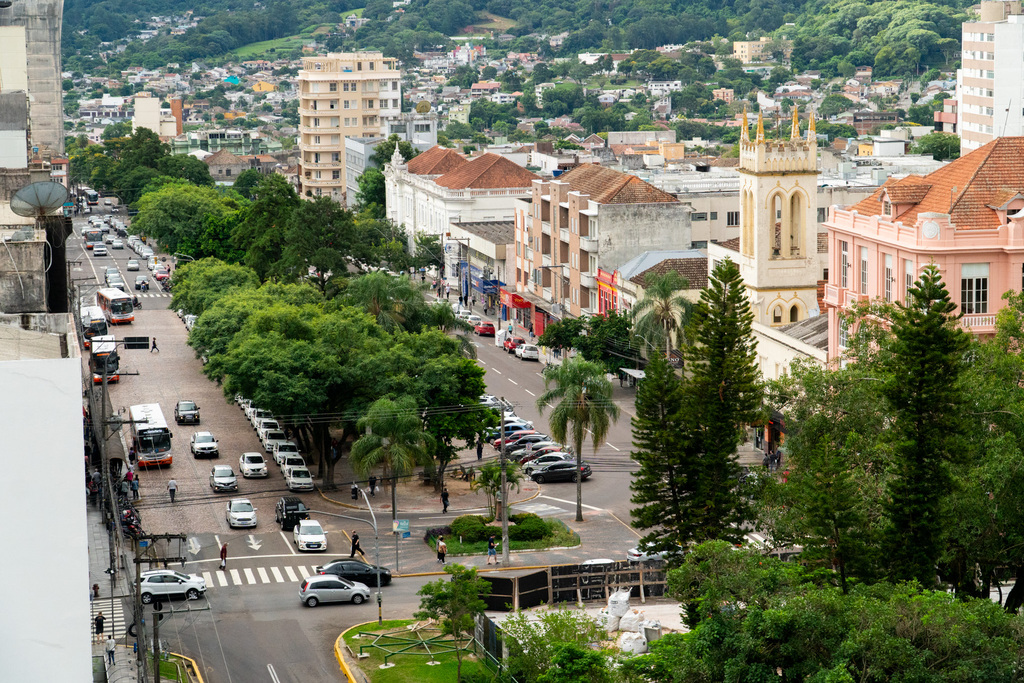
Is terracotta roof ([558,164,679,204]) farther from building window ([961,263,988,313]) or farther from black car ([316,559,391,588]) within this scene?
black car ([316,559,391,588])

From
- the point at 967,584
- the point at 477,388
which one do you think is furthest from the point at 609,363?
the point at 967,584

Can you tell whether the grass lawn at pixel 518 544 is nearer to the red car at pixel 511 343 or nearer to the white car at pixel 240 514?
the white car at pixel 240 514

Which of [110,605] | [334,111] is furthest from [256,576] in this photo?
[334,111]

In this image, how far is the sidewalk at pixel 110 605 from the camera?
145 ft

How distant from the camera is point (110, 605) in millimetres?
50750

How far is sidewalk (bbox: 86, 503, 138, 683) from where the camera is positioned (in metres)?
44.2

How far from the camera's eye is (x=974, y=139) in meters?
144

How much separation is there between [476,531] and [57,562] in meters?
35.7

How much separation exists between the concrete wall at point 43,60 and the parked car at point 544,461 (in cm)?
3033

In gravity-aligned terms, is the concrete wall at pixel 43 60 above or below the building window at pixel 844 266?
above

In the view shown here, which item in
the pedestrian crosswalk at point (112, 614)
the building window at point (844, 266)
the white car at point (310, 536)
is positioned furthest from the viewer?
the building window at point (844, 266)

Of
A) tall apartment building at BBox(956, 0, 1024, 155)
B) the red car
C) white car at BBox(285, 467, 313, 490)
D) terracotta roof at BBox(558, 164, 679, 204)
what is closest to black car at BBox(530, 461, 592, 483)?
white car at BBox(285, 467, 313, 490)

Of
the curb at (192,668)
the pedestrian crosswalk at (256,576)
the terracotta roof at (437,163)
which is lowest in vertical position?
the curb at (192,668)

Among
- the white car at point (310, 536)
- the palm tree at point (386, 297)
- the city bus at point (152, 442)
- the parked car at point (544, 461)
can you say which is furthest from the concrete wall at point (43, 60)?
the parked car at point (544, 461)
